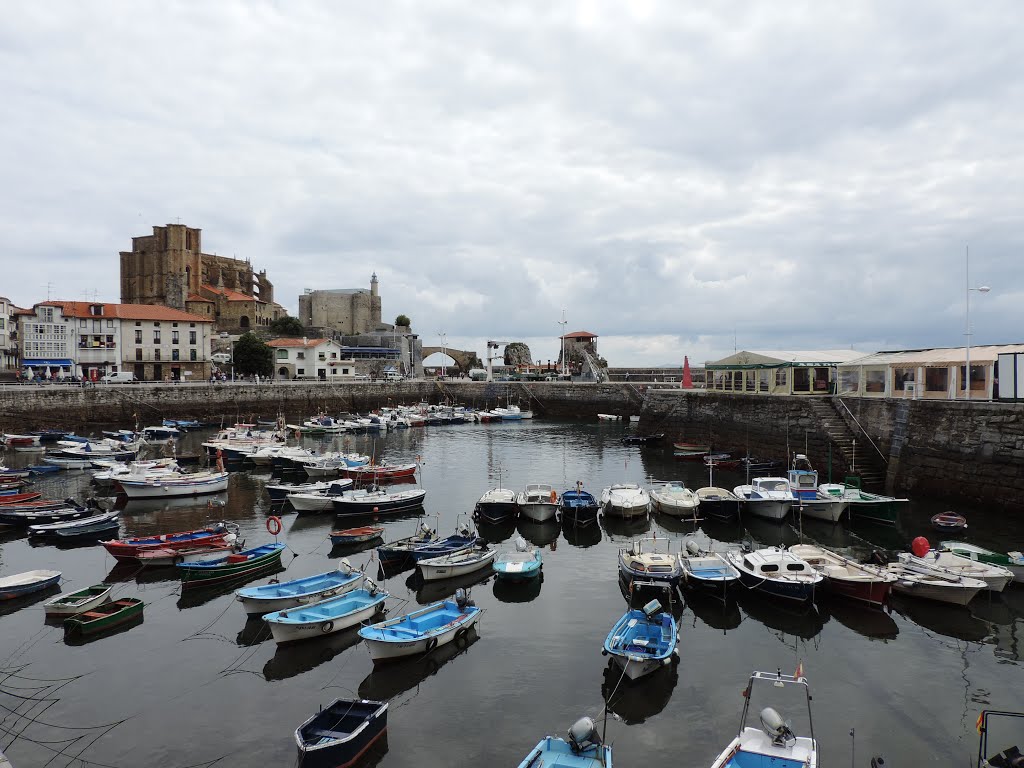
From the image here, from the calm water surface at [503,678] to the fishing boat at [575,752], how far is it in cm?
131

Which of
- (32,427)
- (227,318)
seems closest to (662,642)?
(32,427)

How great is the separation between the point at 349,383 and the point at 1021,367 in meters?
66.1

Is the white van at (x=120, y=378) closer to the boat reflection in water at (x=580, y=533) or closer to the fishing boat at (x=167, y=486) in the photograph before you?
the fishing boat at (x=167, y=486)

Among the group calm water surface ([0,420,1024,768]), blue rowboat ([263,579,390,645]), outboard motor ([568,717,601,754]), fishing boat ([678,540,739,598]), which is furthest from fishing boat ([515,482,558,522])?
outboard motor ([568,717,601,754])

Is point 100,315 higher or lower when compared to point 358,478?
higher

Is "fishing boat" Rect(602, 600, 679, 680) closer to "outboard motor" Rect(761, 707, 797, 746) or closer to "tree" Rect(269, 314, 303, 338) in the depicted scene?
"outboard motor" Rect(761, 707, 797, 746)

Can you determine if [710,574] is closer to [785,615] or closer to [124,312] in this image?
[785,615]

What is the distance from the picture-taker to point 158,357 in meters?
74.9

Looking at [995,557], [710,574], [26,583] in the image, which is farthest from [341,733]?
[995,557]

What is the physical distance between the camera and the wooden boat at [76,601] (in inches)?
639

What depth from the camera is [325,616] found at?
50.2ft

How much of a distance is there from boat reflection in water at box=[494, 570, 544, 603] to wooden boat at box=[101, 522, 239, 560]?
942 cm

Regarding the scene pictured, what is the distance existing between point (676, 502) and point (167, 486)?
76.1 feet

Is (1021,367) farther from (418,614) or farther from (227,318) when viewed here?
(227,318)
